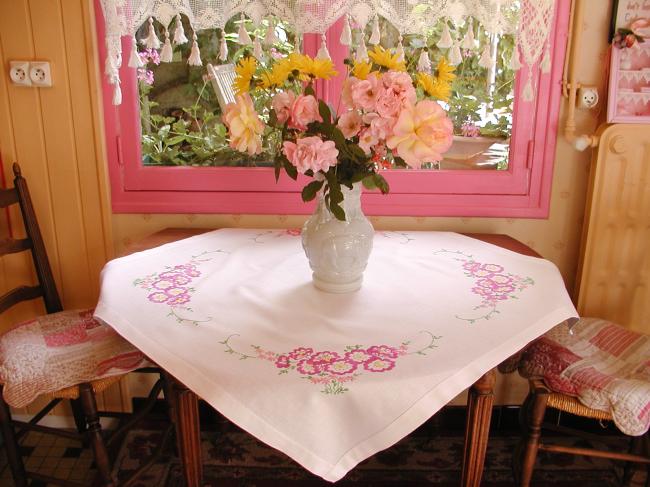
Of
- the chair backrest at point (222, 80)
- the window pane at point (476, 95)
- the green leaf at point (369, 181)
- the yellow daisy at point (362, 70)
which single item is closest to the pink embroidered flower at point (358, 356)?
the green leaf at point (369, 181)

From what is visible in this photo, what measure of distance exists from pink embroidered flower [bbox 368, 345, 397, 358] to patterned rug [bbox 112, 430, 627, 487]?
940 millimetres

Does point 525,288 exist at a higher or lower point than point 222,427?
higher

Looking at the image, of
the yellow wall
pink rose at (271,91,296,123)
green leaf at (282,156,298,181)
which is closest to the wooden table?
green leaf at (282,156,298,181)

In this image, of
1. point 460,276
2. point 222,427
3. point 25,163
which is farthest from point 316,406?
point 25,163

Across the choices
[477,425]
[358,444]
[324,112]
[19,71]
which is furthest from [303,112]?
[19,71]

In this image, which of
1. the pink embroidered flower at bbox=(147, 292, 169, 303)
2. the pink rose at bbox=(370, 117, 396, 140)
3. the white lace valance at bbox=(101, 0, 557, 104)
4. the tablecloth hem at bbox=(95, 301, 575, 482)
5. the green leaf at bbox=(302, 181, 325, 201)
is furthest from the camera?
the white lace valance at bbox=(101, 0, 557, 104)

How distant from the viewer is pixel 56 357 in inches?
62.1

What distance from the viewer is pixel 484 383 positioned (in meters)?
1.21

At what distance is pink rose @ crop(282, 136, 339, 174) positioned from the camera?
1168 mm

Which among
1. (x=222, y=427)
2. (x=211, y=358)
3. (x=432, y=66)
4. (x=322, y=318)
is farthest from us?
(x=222, y=427)

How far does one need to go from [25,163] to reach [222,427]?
3.84 feet

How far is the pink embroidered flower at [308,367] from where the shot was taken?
1059 millimetres

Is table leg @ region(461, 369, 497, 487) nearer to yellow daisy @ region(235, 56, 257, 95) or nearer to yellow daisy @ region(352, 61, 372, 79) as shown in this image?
yellow daisy @ region(352, 61, 372, 79)

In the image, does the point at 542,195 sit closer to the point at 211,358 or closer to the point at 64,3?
the point at 211,358
